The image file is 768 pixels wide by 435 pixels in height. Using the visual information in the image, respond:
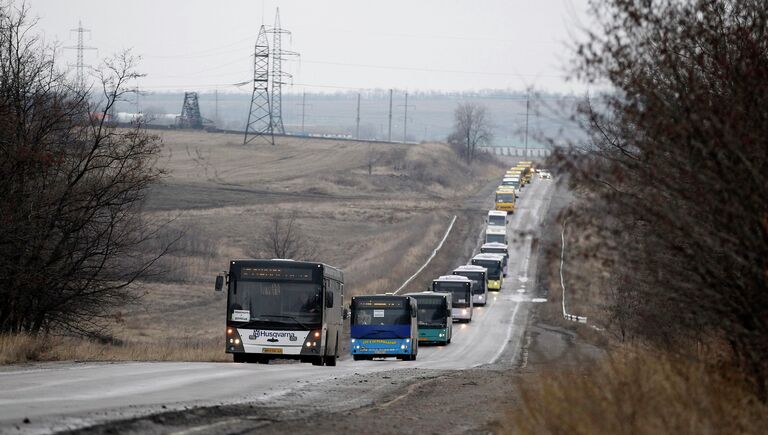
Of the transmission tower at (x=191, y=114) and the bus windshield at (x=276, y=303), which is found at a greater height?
the transmission tower at (x=191, y=114)

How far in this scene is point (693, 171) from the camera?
11062mm

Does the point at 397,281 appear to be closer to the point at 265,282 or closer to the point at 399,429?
the point at 265,282

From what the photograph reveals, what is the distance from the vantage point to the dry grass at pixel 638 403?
9.10 m

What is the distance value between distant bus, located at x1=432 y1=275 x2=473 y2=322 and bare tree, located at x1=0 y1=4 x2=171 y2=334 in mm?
30896

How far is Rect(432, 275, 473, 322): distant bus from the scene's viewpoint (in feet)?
205

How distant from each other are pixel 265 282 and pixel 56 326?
7.44 m

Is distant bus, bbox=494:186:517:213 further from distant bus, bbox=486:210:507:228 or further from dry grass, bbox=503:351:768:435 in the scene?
dry grass, bbox=503:351:768:435

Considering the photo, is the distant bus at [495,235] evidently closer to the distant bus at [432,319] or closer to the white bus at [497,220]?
the white bus at [497,220]

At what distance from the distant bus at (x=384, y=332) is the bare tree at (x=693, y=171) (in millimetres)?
29101

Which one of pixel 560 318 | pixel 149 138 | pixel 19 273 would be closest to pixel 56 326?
pixel 19 273

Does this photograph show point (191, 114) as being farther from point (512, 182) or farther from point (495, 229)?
point (495, 229)

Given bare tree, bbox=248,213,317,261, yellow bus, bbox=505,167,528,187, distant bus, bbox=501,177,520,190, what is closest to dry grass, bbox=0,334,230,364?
bare tree, bbox=248,213,317,261

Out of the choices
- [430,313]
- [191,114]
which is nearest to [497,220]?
[430,313]

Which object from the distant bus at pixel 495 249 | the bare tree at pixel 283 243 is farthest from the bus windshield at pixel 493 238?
the bare tree at pixel 283 243
